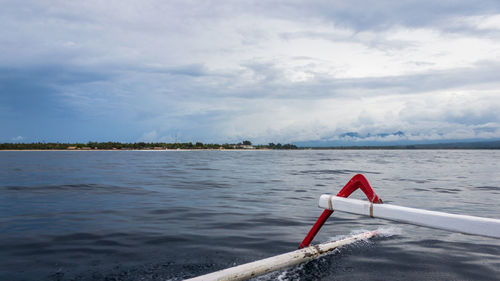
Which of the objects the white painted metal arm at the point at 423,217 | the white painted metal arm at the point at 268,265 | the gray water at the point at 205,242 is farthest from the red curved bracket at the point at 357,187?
the gray water at the point at 205,242

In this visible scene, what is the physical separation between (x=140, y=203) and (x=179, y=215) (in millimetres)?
4295

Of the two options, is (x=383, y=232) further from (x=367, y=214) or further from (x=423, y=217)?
(x=423, y=217)

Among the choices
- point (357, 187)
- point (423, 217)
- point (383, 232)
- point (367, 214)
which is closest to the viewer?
point (423, 217)

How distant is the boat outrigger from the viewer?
4.81 meters

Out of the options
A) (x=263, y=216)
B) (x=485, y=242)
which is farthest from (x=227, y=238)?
(x=485, y=242)

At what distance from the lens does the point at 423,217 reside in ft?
17.7

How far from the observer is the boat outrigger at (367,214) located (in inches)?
189

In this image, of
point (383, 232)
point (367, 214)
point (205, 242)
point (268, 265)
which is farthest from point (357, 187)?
point (205, 242)

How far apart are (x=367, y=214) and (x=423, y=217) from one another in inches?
40.6

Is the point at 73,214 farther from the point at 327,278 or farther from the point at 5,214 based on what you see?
the point at 327,278

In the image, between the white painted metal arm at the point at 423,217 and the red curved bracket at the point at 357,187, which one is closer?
the white painted metal arm at the point at 423,217

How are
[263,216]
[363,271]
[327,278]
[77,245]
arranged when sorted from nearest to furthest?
[327,278] → [363,271] → [77,245] → [263,216]

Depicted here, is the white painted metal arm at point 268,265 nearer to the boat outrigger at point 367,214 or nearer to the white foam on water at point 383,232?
the boat outrigger at point 367,214

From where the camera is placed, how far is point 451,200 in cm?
1841
